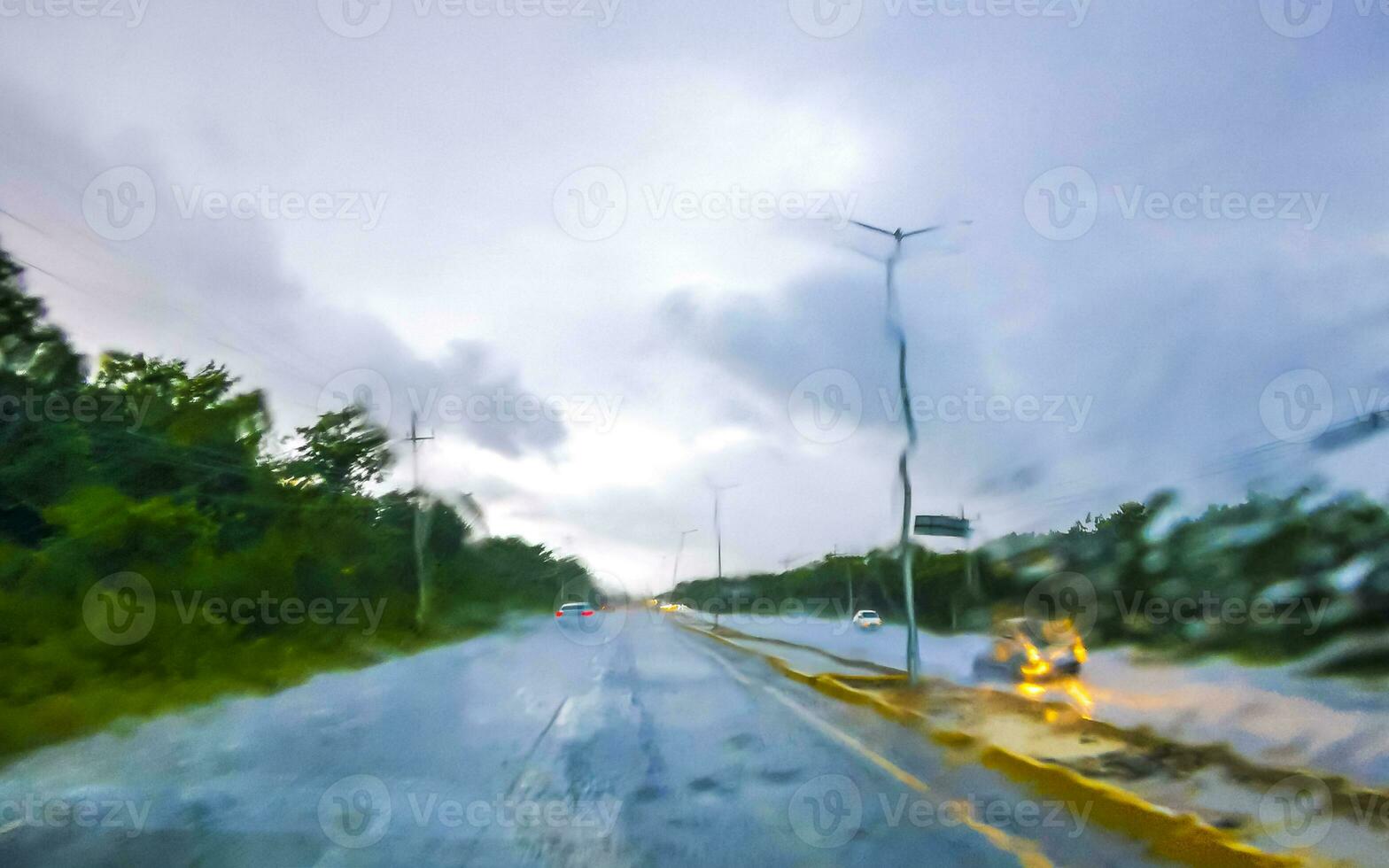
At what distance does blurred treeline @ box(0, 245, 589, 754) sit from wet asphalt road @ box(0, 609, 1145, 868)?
9.76 ft

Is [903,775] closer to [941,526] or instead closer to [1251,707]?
[941,526]

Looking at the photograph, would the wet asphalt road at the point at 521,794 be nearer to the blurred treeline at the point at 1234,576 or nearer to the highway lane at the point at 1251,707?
the highway lane at the point at 1251,707

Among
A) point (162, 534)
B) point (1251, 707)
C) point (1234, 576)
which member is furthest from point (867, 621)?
point (1251, 707)

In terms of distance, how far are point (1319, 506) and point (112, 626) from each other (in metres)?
25.1

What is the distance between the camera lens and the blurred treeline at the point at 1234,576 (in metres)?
19.4

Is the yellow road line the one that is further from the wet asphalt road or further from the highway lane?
the highway lane

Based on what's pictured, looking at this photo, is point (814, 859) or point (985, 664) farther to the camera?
point (985, 664)

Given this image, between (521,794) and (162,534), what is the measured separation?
20.7 m

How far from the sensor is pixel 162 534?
2645 centimetres

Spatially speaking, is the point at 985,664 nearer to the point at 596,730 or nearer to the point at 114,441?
the point at 596,730

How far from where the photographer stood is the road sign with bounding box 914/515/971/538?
17656mm

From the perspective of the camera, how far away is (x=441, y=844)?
738 centimetres

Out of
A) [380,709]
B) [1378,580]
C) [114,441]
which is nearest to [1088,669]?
[1378,580]

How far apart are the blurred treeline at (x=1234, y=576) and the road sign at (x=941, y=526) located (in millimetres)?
3672
